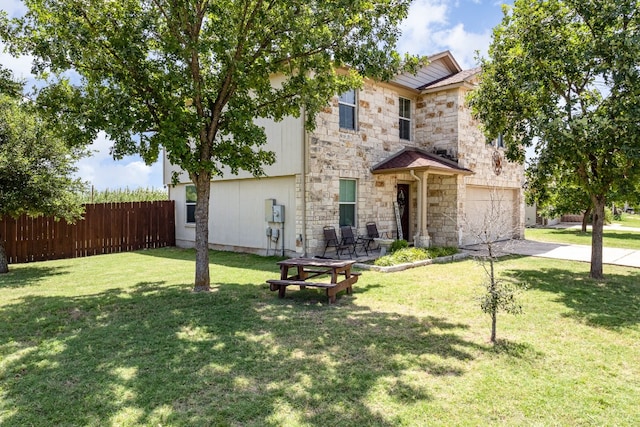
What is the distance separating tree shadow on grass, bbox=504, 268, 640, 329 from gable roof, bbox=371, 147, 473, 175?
12.4ft

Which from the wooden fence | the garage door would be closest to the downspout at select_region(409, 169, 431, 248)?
the garage door

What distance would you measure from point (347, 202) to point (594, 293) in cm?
649

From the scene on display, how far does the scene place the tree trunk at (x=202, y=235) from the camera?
7.13 meters

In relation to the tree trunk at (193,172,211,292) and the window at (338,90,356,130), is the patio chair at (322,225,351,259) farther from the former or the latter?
the tree trunk at (193,172,211,292)

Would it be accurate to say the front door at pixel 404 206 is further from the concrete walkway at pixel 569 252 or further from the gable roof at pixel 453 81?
the gable roof at pixel 453 81

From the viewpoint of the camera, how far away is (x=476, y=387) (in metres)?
3.54

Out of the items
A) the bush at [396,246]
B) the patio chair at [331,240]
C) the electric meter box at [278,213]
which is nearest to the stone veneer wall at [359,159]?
the patio chair at [331,240]

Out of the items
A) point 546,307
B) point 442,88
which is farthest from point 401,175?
point 546,307

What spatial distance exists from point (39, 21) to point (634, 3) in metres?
10.2

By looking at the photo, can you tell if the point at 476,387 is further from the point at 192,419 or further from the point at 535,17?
the point at 535,17

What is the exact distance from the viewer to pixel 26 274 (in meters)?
9.43

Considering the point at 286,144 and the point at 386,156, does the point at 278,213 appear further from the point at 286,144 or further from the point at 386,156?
the point at 386,156

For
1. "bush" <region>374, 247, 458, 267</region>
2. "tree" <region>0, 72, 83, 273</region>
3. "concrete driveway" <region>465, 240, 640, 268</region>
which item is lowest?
"concrete driveway" <region>465, 240, 640, 268</region>

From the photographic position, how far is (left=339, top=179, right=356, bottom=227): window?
38.5 ft
